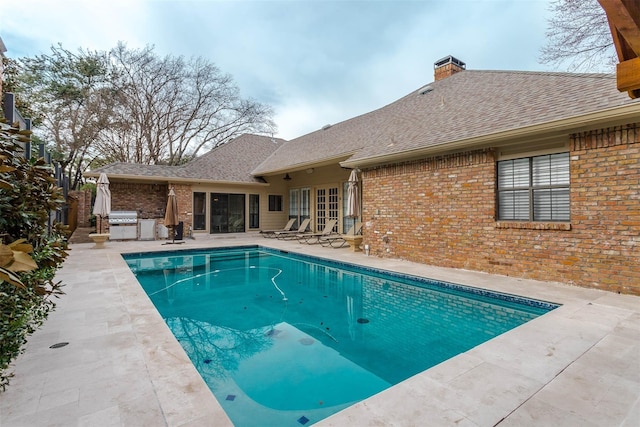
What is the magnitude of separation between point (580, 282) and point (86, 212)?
946 inches

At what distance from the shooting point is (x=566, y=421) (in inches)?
81.9

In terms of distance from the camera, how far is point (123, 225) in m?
13.4

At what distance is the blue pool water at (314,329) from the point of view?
117 inches

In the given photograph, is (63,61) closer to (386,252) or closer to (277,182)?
(277,182)

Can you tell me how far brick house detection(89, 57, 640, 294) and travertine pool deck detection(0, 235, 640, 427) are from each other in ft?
5.16

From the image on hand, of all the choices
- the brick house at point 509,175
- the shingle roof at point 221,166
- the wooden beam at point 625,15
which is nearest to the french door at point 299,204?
the shingle roof at point 221,166

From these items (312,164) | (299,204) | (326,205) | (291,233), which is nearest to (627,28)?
(312,164)

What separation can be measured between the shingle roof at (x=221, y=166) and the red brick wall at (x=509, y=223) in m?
8.55

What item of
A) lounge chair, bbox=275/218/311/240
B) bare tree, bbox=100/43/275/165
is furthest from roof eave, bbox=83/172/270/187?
bare tree, bbox=100/43/275/165

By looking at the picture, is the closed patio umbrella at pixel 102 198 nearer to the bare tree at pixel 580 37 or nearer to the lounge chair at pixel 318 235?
the lounge chair at pixel 318 235

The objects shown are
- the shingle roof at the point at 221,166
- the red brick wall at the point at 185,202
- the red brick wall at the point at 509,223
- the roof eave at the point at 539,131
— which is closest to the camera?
the roof eave at the point at 539,131

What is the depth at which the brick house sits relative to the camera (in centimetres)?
511

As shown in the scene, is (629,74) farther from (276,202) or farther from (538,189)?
(276,202)

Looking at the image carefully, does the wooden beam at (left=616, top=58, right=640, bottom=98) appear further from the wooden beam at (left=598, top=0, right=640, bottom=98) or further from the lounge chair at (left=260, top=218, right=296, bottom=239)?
the lounge chair at (left=260, top=218, right=296, bottom=239)
